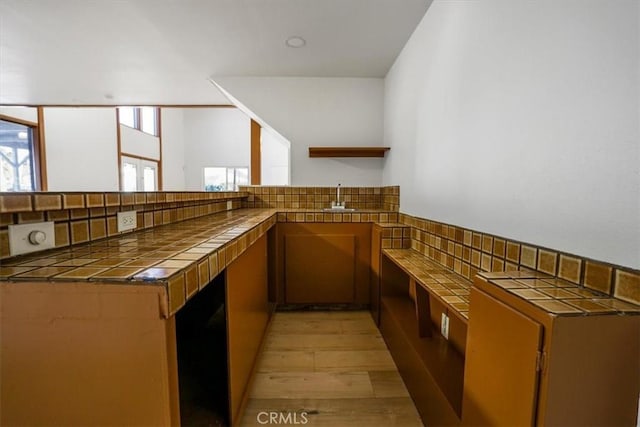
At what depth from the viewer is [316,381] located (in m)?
1.53

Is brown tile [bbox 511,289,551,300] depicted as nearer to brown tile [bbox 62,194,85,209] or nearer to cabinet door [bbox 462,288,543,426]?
cabinet door [bbox 462,288,543,426]

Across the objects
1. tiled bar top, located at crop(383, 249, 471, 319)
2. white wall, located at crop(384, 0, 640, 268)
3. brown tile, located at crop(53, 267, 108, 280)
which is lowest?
tiled bar top, located at crop(383, 249, 471, 319)

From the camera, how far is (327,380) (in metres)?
1.54

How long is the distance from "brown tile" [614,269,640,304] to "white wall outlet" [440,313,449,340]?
91cm

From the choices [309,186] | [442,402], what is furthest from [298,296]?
[442,402]

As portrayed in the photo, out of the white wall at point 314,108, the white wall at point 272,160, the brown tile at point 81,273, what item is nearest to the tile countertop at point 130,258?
the brown tile at point 81,273

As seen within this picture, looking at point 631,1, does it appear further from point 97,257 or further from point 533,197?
point 97,257

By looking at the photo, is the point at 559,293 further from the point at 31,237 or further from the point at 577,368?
the point at 31,237

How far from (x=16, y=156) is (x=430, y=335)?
662 centimetres

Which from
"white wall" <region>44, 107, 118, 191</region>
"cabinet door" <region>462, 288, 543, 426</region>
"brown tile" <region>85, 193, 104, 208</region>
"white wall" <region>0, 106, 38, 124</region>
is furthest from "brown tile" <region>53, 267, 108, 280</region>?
"white wall" <region>0, 106, 38, 124</region>

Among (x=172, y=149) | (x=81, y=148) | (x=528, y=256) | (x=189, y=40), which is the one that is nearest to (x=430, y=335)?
(x=528, y=256)

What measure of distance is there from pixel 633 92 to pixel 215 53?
8.74 ft

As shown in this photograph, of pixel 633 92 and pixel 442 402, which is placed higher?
pixel 633 92

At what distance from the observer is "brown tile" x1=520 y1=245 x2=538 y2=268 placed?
2.90 feet
